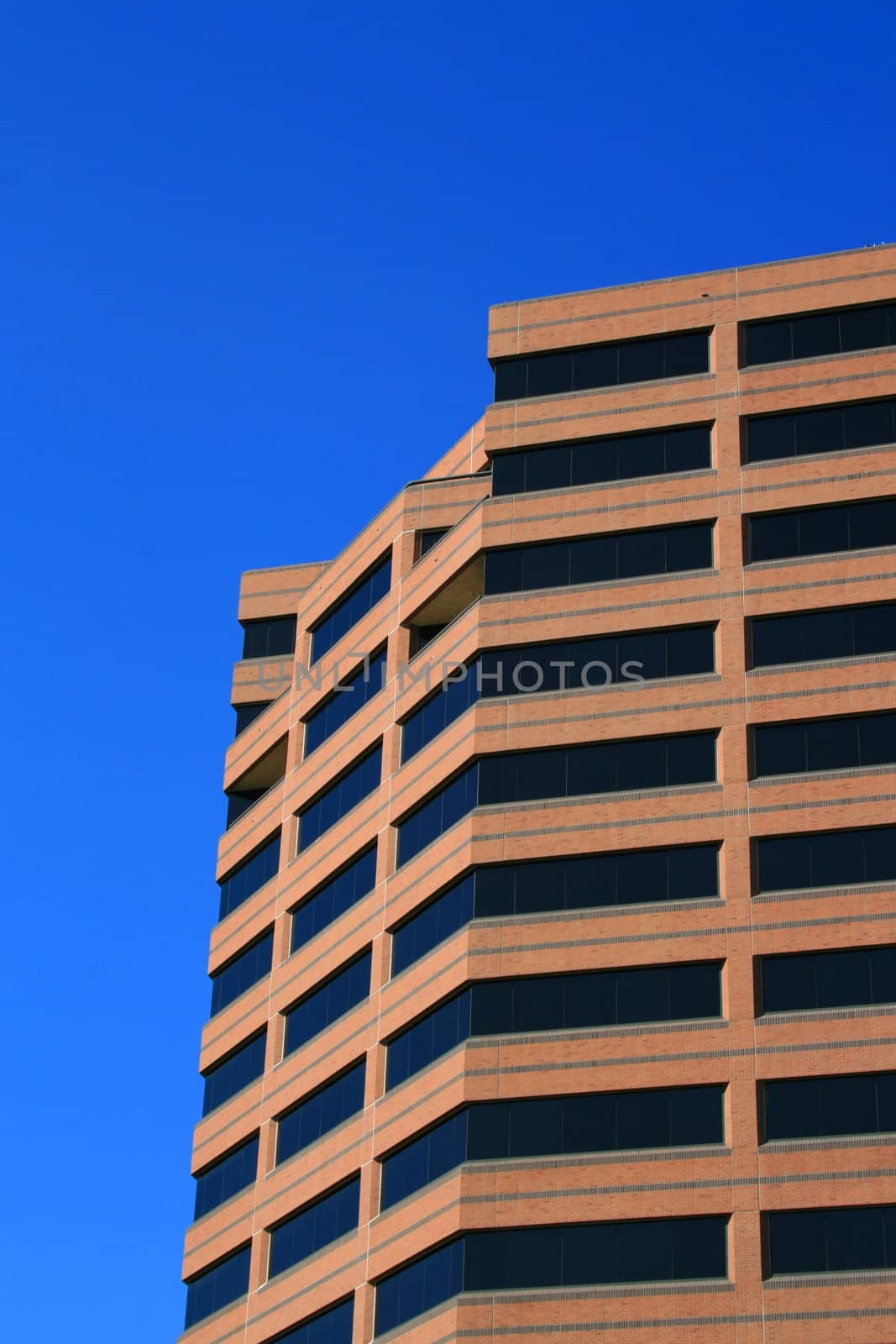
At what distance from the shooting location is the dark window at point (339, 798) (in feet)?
277

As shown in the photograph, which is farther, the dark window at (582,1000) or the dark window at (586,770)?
the dark window at (586,770)

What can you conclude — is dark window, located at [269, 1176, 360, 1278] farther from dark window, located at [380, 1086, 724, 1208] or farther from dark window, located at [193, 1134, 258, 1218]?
dark window, located at [380, 1086, 724, 1208]

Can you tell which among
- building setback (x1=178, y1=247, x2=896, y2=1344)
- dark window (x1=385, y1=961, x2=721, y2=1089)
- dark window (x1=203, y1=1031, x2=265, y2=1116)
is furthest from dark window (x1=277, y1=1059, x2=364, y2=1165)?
dark window (x1=385, y1=961, x2=721, y2=1089)

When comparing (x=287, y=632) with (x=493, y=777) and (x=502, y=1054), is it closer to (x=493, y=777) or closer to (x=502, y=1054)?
(x=493, y=777)

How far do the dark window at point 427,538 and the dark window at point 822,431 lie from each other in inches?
468

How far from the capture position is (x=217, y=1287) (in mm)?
86000

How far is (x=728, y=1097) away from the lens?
70062 mm

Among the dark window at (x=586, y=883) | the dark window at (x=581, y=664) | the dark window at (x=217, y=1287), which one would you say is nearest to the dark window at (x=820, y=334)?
the dark window at (x=581, y=664)

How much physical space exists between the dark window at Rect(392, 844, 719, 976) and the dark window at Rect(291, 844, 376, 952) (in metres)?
6.84

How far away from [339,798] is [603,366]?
17.5 metres

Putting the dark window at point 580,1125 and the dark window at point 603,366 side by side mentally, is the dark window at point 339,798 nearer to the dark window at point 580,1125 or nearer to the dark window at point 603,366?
the dark window at point 603,366

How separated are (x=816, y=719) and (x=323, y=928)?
65.0 ft

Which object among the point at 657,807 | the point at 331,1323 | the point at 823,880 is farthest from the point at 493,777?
the point at 331,1323

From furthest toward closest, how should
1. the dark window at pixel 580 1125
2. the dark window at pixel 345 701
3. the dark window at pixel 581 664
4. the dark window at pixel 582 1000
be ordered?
the dark window at pixel 345 701 → the dark window at pixel 581 664 → the dark window at pixel 582 1000 → the dark window at pixel 580 1125
